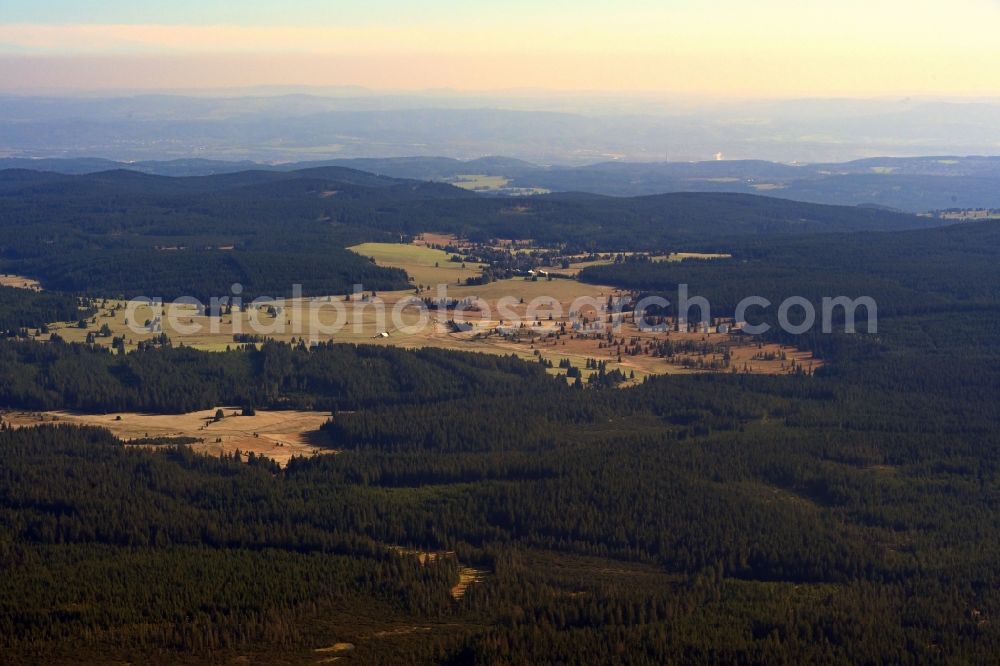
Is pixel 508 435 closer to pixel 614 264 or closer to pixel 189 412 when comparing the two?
pixel 189 412

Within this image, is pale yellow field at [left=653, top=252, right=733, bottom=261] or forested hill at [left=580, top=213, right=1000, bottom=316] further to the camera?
pale yellow field at [left=653, top=252, right=733, bottom=261]

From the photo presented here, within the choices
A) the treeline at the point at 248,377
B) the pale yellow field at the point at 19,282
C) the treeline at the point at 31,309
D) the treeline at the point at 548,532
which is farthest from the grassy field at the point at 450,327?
the pale yellow field at the point at 19,282

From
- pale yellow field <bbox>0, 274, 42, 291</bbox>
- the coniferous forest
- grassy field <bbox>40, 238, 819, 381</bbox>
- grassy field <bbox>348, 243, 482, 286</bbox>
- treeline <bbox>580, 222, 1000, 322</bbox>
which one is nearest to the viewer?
the coniferous forest

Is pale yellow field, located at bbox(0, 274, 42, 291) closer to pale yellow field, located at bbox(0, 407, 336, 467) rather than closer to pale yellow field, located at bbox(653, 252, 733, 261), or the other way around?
pale yellow field, located at bbox(0, 407, 336, 467)

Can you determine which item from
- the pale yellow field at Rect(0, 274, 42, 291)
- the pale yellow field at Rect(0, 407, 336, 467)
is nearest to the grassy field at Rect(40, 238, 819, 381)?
the pale yellow field at Rect(0, 407, 336, 467)

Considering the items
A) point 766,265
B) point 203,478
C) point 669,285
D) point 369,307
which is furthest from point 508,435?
point 766,265

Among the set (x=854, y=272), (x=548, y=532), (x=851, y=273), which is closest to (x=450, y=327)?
(x=851, y=273)

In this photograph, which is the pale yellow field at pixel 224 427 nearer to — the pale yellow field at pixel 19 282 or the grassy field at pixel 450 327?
the grassy field at pixel 450 327
